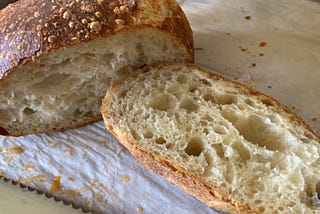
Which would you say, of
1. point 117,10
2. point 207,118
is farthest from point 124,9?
point 207,118

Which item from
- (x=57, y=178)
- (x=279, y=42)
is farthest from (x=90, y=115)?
(x=279, y=42)

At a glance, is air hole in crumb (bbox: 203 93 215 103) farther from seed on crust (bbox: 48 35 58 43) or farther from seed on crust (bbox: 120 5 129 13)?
seed on crust (bbox: 48 35 58 43)

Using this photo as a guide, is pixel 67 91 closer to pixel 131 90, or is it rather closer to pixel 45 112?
pixel 45 112

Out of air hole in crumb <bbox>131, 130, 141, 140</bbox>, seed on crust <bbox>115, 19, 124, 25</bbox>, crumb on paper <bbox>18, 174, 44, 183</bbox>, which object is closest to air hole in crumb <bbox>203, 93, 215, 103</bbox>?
air hole in crumb <bbox>131, 130, 141, 140</bbox>

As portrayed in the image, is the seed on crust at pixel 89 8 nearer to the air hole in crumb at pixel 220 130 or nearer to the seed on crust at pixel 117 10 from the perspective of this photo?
the seed on crust at pixel 117 10

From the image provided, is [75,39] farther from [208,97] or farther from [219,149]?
[219,149]

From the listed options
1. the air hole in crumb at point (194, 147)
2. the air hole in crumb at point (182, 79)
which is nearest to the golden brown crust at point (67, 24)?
the air hole in crumb at point (182, 79)

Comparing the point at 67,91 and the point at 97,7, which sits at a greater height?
the point at 97,7
